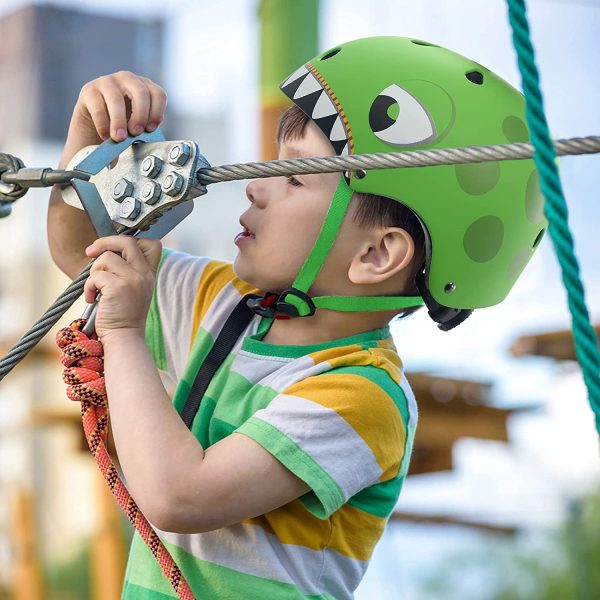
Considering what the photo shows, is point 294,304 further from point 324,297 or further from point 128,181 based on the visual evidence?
point 128,181

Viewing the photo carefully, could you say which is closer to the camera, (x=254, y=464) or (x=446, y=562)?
(x=254, y=464)

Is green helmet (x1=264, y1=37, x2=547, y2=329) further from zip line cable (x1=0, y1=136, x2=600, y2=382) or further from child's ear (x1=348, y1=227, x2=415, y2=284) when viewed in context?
zip line cable (x1=0, y1=136, x2=600, y2=382)

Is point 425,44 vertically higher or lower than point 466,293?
higher

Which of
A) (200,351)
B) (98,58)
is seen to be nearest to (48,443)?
(98,58)

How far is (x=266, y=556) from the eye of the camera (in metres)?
1.46

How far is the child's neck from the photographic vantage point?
1.61 meters

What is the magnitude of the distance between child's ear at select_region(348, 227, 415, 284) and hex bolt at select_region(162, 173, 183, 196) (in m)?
0.29

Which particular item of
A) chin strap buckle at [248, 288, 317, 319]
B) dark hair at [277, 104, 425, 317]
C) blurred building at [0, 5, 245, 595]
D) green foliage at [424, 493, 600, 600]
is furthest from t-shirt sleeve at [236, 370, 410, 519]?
green foliage at [424, 493, 600, 600]

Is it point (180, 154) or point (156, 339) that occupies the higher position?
point (180, 154)

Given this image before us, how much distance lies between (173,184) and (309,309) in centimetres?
27

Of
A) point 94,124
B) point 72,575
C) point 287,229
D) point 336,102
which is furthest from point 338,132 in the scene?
point 72,575

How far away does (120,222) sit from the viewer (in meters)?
1.48

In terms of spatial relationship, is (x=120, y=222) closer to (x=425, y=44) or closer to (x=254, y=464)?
(x=254, y=464)

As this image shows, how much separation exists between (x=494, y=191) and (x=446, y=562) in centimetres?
1612
